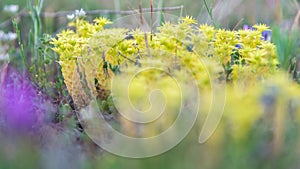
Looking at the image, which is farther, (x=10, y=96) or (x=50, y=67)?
(x=50, y=67)

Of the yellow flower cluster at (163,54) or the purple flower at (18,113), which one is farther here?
the yellow flower cluster at (163,54)

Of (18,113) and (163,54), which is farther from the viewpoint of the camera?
(163,54)

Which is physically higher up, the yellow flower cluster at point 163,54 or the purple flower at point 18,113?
the yellow flower cluster at point 163,54

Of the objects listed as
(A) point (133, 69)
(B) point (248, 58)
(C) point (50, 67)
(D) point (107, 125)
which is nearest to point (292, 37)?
(B) point (248, 58)

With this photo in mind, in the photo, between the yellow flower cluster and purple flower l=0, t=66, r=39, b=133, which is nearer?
purple flower l=0, t=66, r=39, b=133

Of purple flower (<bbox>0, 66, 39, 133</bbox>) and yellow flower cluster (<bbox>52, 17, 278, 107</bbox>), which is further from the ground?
yellow flower cluster (<bbox>52, 17, 278, 107</bbox>)

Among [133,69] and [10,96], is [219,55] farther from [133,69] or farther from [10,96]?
[10,96]

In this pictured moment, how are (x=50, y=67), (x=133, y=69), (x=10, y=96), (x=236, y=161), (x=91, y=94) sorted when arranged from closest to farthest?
(x=236, y=161), (x=133, y=69), (x=10, y=96), (x=91, y=94), (x=50, y=67)

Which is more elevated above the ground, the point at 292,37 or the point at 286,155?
the point at 292,37

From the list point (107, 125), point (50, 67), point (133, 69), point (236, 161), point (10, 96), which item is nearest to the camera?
point (236, 161)

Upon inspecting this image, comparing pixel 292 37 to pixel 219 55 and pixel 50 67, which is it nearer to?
pixel 219 55
